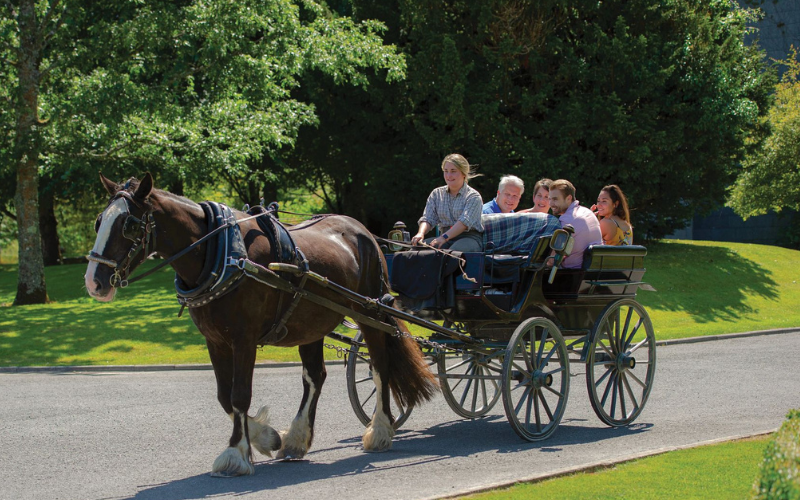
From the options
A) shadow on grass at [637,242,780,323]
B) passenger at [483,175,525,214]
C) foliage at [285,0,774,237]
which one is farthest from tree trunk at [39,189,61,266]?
passenger at [483,175,525,214]

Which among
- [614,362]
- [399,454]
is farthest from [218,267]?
[614,362]

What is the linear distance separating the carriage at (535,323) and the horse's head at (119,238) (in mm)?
2512

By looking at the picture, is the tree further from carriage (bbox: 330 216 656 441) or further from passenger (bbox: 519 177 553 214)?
carriage (bbox: 330 216 656 441)

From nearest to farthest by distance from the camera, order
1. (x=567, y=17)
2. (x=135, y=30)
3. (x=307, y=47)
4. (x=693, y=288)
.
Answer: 1. (x=135, y=30)
2. (x=307, y=47)
3. (x=693, y=288)
4. (x=567, y=17)

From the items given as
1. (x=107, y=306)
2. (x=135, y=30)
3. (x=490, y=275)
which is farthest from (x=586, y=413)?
(x=107, y=306)

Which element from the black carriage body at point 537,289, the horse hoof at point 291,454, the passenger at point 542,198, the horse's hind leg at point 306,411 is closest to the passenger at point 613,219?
the black carriage body at point 537,289

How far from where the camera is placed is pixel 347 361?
8531 millimetres

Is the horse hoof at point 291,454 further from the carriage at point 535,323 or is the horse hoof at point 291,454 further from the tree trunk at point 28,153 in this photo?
the tree trunk at point 28,153

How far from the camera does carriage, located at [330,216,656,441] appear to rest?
7.85 meters

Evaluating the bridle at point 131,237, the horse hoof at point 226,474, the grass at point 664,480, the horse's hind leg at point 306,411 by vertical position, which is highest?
the bridle at point 131,237

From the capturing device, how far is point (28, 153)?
60.9ft

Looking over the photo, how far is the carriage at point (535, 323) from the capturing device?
7.85 meters

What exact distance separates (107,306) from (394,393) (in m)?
15.0

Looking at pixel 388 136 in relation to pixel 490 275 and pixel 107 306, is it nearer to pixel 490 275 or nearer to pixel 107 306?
pixel 107 306
